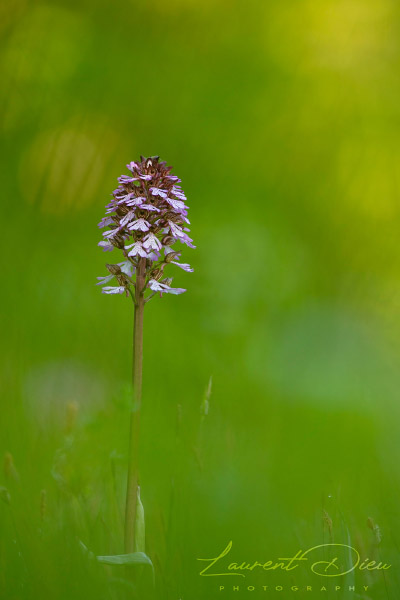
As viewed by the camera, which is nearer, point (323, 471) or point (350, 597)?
point (350, 597)

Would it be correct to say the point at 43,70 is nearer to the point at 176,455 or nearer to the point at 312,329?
the point at 312,329

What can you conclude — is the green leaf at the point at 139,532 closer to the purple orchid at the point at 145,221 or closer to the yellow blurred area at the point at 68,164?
the purple orchid at the point at 145,221

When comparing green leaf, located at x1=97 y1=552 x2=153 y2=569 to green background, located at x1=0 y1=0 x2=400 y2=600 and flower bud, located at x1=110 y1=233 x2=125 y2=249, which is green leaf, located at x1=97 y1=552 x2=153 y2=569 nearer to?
green background, located at x1=0 y1=0 x2=400 y2=600

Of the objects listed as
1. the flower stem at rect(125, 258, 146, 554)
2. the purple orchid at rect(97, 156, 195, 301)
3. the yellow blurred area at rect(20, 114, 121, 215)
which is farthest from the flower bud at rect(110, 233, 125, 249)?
Answer: the yellow blurred area at rect(20, 114, 121, 215)

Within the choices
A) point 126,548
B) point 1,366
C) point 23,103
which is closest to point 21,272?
point 1,366

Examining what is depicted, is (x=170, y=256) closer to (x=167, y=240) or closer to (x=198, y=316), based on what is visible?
(x=167, y=240)

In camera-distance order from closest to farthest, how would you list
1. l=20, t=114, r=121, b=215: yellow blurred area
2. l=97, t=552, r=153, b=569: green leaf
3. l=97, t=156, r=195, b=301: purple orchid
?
l=97, t=552, r=153, b=569: green leaf → l=97, t=156, r=195, b=301: purple orchid → l=20, t=114, r=121, b=215: yellow blurred area
